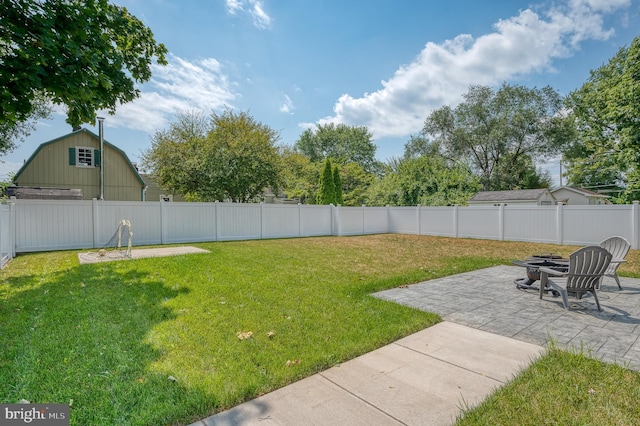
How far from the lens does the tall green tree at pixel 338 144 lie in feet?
128

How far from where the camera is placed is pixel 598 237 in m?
11.1

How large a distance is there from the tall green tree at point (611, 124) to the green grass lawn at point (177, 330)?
13495 mm

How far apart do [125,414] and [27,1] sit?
19.4ft

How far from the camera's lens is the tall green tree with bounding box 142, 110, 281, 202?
17.2 meters

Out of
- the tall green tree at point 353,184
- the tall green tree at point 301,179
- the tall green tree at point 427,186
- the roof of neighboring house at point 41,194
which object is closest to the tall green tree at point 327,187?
the tall green tree at point 427,186

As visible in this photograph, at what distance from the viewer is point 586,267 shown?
4.26m

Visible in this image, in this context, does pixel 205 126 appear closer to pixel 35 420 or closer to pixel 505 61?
pixel 505 61

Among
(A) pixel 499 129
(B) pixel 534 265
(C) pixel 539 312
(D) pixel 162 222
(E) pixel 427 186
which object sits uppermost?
(A) pixel 499 129

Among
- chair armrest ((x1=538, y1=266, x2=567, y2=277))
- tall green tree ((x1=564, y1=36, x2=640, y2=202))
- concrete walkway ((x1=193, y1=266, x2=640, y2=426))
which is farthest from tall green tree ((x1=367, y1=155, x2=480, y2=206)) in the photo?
chair armrest ((x1=538, y1=266, x2=567, y2=277))

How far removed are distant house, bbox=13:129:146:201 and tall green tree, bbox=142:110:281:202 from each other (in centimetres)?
186

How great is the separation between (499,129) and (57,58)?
3137 cm

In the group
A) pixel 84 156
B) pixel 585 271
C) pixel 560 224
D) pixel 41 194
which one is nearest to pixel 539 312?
pixel 585 271

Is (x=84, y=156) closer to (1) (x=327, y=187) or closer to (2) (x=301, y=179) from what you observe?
(1) (x=327, y=187)

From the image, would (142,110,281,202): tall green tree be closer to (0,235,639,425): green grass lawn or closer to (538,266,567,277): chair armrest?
(0,235,639,425): green grass lawn
